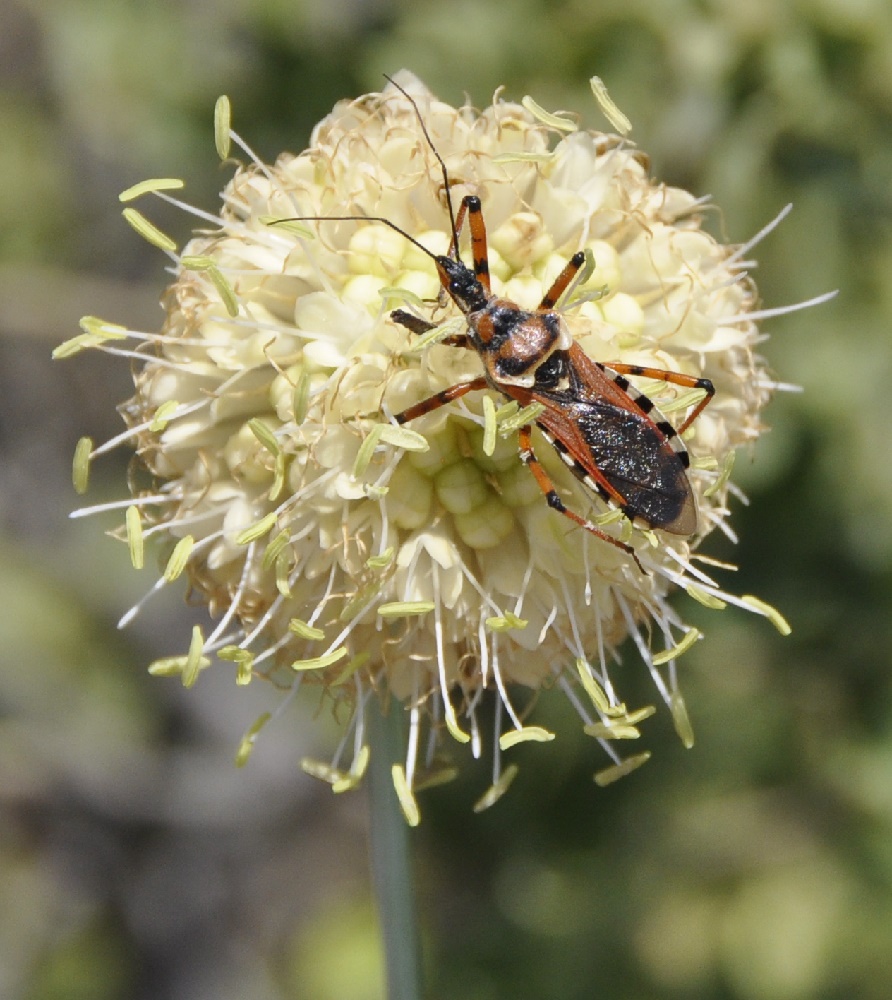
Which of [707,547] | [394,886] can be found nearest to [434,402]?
[394,886]

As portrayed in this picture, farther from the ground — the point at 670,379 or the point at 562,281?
the point at 562,281

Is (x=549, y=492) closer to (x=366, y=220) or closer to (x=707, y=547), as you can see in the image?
(x=366, y=220)

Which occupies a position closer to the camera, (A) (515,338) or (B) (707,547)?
(A) (515,338)

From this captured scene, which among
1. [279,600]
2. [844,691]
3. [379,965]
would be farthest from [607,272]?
[379,965]

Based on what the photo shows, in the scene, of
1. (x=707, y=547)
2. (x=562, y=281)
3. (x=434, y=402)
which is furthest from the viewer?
(x=707, y=547)

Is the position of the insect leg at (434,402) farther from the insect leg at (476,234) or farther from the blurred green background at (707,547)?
the blurred green background at (707,547)

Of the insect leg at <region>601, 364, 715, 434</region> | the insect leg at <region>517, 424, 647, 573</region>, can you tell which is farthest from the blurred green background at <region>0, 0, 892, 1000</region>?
the insect leg at <region>517, 424, 647, 573</region>
